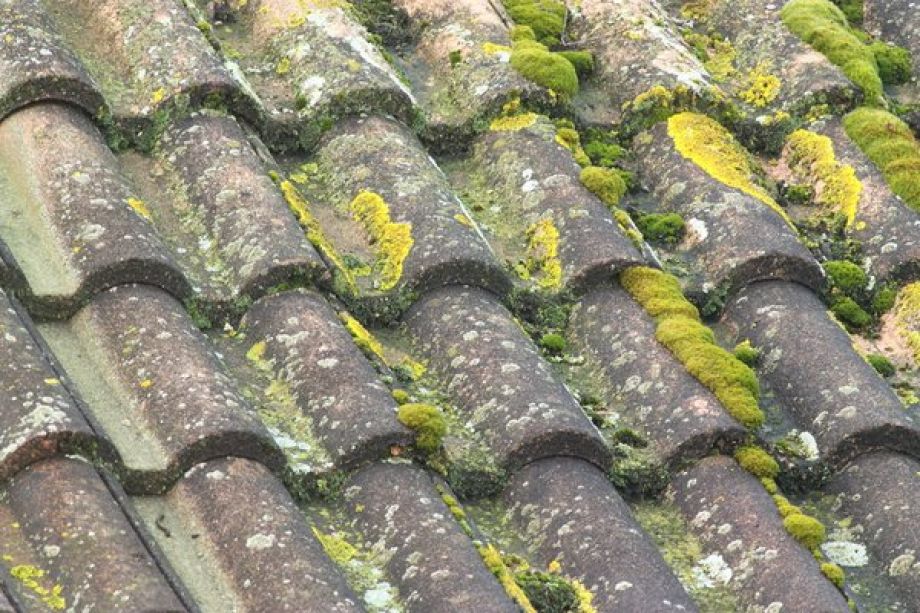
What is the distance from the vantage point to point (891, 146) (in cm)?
960

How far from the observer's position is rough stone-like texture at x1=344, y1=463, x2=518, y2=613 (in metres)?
6.37

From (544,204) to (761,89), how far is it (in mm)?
2050

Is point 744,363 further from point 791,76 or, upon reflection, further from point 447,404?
point 791,76

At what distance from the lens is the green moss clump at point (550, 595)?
6668 millimetres

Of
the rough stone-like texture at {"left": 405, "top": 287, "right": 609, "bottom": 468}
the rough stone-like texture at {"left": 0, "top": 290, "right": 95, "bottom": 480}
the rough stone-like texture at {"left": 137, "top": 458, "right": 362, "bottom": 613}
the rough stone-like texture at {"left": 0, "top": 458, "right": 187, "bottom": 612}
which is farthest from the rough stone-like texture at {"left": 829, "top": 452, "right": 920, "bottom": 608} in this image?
the rough stone-like texture at {"left": 0, "top": 290, "right": 95, "bottom": 480}

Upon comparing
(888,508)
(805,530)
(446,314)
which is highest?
(446,314)

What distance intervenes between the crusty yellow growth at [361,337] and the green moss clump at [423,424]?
17.3 inches

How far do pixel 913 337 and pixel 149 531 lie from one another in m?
3.98

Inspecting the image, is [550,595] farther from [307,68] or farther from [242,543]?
[307,68]

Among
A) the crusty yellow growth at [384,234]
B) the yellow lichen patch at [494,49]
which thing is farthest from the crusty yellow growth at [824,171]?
the crusty yellow growth at [384,234]

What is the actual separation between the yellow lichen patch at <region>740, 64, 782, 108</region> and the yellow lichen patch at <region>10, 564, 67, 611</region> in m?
5.47

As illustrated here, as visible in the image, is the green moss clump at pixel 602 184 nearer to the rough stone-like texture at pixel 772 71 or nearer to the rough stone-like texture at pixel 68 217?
the rough stone-like texture at pixel 772 71

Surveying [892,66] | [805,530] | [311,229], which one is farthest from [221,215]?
[892,66]

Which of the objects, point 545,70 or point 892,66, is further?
point 892,66
